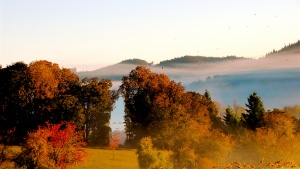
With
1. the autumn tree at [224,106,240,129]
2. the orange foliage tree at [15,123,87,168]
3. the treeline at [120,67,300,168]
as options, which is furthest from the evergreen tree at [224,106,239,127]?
the orange foliage tree at [15,123,87,168]

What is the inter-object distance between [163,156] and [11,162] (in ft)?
91.9

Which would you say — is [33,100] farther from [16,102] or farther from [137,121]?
Result: [137,121]

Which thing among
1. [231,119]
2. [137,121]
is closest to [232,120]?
[231,119]

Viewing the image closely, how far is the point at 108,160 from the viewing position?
7431 cm

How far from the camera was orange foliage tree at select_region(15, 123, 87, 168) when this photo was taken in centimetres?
5684

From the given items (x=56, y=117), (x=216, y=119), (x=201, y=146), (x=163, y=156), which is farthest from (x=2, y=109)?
(x=216, y=119)

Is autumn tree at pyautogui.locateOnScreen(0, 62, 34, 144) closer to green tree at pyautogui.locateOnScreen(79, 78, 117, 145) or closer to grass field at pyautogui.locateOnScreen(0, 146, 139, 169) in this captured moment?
grass field at pyautogui.locateOnScreen(0, 146, 139, 169)

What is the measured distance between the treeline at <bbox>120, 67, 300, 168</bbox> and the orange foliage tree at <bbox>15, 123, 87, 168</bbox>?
19.6 meters

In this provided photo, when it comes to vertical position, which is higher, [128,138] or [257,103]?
[257,103]

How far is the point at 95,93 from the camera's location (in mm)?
93375

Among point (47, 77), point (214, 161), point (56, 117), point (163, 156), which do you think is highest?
→ point (47, 77)

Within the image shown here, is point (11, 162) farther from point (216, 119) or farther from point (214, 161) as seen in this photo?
point (216, 119)

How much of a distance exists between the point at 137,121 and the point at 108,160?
24135mm

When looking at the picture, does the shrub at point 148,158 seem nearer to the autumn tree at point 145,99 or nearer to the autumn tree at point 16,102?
the autumn tree at point 145,99
